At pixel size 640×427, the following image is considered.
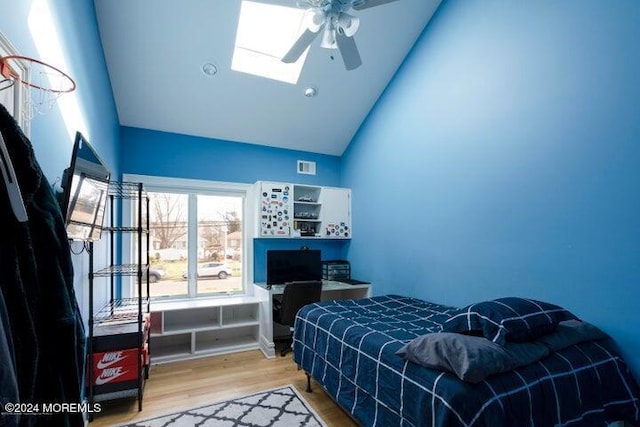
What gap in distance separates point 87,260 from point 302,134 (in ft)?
9.14

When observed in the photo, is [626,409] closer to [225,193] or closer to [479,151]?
[479,151]

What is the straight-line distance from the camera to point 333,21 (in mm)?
2043

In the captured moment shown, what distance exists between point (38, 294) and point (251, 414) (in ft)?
6.22

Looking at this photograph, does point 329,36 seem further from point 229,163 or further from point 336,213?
point 336,213

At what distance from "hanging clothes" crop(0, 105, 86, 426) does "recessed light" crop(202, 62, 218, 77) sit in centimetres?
247

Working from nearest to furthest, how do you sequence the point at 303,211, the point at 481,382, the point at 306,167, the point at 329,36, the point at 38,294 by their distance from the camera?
the point at 38,294
the point at 481,382
the point at 329,36
the point at 303,211
the point at 306,167

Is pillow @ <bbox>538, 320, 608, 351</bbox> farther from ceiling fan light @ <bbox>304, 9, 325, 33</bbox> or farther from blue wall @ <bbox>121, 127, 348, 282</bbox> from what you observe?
blue wall @ <bbox>121, 127, 348, 282</bbox>

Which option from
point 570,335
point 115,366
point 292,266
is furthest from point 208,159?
point 570,335

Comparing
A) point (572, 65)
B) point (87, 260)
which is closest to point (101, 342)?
point (87, 260)

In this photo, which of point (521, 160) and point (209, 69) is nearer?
point (521, 160)

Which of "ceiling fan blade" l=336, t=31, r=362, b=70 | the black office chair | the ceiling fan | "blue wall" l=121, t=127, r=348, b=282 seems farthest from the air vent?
the ceiling fan

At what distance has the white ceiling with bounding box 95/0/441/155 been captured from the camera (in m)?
2.60

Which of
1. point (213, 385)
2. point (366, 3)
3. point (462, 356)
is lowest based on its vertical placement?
point (213, 385)

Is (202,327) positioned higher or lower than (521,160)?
lower
